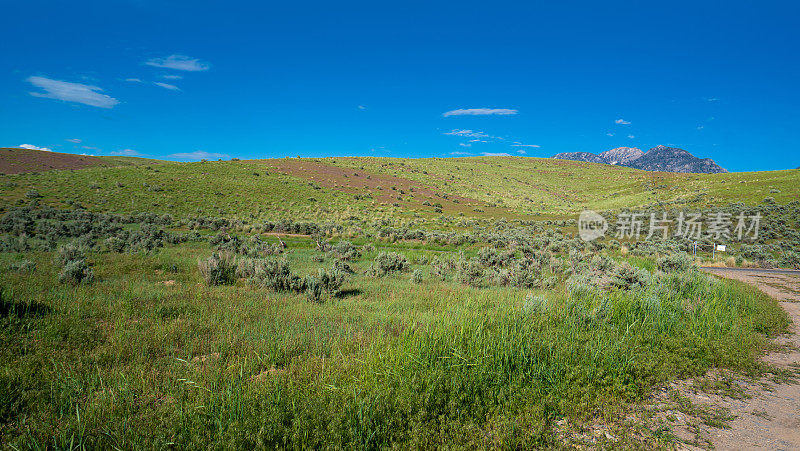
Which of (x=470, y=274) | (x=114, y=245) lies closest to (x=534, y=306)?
(x=470, y=274)

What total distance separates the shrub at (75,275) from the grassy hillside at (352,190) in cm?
3233

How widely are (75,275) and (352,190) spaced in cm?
5306

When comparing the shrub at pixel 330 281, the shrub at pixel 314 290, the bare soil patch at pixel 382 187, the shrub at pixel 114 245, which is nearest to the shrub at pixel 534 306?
the shrub at pixel 314 290

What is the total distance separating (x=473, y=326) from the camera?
254 inches

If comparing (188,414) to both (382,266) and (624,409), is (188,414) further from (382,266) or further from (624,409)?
(382,266)

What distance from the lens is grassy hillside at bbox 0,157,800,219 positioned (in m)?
43.5

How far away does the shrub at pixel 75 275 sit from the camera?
10258 millimetres

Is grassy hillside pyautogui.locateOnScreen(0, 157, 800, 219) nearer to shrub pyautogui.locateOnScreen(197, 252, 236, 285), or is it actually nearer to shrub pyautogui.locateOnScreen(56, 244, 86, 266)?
shrub pyautogui.locateOnScreen(56, 244, 86, 266)

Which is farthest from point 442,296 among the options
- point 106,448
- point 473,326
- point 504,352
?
point 106,448

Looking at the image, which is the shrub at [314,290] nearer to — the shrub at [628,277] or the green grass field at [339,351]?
the green grass field at [339,351]

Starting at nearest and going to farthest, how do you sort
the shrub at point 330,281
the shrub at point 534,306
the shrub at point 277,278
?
the shrub at point 534,306
the shrub at point 330,281
the shrub at point 277,278

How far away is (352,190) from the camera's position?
63031 millimetres

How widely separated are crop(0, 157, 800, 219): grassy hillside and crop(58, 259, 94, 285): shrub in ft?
106

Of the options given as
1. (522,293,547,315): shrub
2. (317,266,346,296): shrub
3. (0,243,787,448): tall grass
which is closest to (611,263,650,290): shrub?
(0,243,787,448): tall grass
